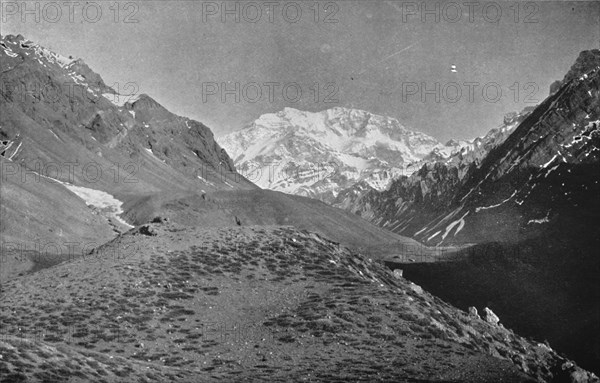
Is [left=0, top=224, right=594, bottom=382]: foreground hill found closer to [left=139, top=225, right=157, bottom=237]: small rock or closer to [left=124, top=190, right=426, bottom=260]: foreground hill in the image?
[left=139, top=225, right=157, bottom=237]: small rock

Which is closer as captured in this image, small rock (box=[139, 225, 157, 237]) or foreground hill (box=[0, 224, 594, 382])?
foreground hill (box=[0, 224, 594, 382])

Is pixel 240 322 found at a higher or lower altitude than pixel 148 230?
lower

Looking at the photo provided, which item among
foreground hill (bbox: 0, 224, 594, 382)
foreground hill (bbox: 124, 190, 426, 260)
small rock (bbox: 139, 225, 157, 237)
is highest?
foreground hill (bbox: 124, 190, 426, 260)

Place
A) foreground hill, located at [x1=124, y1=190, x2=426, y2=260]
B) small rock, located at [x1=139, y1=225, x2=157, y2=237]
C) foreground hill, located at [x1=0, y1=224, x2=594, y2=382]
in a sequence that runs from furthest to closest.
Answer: foreground hill, located at [x1=124, y1=190, x2=426, y2=260], small rock, located at [x1=139, y1=225, x2=157, y2=237], foreground hill, located at [x1=0, y1=224, x2=594, y2=382]

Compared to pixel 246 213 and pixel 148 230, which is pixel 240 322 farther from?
pixel 246 213

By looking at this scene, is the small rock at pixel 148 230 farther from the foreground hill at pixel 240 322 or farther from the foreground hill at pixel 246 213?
the foreground hill at pixel 246 213

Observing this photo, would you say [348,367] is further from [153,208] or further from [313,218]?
[313,218]

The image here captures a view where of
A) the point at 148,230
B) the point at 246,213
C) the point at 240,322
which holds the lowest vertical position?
the point at 240,322

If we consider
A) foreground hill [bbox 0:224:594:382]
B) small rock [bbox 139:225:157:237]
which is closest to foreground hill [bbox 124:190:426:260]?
small rock [bbox 139:225:157:237]

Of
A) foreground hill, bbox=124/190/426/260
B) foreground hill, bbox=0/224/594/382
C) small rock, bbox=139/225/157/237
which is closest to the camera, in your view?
foreground hill, bbox=0/224/594/382

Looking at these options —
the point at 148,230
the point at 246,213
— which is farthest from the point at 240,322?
the point at 246,213

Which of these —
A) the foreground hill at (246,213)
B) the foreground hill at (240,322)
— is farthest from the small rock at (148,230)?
the foreground hill at (246,213)
